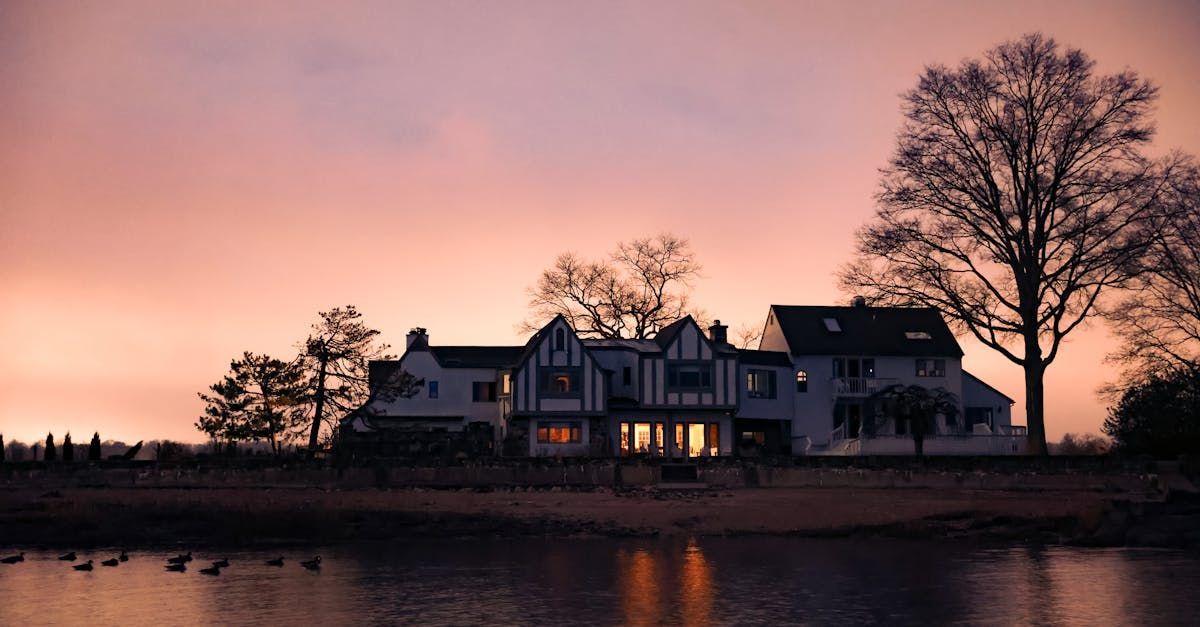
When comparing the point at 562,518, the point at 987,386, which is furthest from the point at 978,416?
the point at 562,518

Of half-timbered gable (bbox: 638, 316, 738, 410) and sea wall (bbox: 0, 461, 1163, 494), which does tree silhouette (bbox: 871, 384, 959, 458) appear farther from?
sea wall (bbox: 0, 461, 1163, 494)

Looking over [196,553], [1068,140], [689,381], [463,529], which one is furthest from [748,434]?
[196,553]

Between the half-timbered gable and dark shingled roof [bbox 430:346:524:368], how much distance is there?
852 cm

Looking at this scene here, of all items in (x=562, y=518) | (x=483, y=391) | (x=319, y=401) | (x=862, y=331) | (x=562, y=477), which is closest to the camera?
(x=562, y=518)

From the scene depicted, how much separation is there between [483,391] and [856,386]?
870 inches

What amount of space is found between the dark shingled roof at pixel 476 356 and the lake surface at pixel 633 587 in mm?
38019

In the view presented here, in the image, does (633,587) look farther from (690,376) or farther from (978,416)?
(978,416)

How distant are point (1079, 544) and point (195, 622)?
84.9ft

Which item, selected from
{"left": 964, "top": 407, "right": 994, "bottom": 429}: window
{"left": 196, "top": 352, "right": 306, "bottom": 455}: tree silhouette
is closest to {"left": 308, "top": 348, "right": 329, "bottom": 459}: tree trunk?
{"left": 196, "top": 352, "right": 306, "bottom": 455}: tree silhouette

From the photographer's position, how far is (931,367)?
246ft

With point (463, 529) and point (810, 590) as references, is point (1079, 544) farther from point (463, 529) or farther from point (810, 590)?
point (463, 529)

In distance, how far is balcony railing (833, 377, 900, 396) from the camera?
72625 mm

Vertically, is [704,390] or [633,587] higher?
[704,390]

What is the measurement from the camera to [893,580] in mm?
29047
